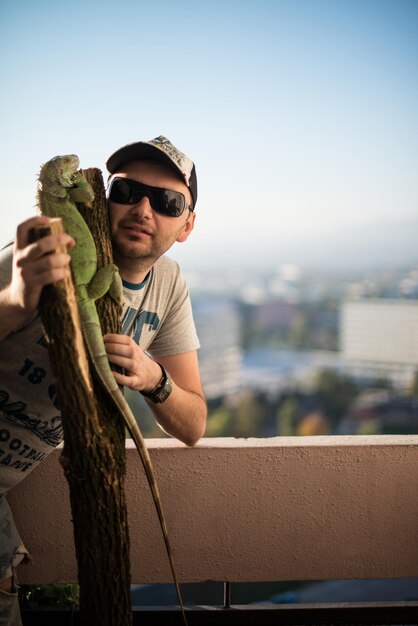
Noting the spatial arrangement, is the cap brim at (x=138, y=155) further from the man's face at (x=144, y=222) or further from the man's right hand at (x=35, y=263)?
the man's right hand at (x=35, y=263)

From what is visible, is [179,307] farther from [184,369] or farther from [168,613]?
[168,613]

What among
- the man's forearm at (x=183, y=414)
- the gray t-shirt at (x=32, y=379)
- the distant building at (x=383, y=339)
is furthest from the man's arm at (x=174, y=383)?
the distant building at (x=383, y=339)

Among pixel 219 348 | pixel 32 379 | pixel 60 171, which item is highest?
pixel 60 171

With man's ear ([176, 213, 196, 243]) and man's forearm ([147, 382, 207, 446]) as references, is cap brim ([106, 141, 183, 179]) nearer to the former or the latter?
man's ear ([176, 213, 196, 243])

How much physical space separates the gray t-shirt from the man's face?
0.56ft

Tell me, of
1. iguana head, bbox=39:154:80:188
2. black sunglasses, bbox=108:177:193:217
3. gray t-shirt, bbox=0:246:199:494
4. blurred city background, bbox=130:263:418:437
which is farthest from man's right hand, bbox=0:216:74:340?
blurred city background, bbox=130:263:418:437

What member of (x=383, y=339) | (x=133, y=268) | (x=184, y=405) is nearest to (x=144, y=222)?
(x=133, y=268)

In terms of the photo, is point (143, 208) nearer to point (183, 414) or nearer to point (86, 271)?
point (86, 271)

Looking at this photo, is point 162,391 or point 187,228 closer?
point 162,391

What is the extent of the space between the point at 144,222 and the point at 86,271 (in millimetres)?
336

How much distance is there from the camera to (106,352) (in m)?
2.06

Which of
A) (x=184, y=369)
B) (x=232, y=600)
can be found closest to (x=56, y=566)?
(x=232, y=600)

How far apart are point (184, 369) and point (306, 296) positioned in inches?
4204

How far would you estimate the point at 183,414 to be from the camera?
107 inches
